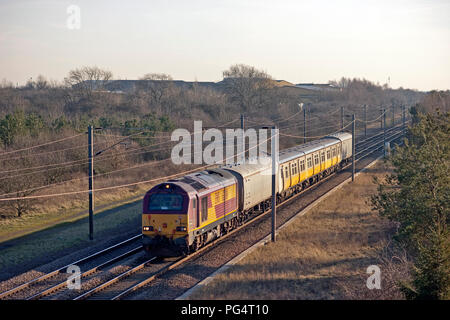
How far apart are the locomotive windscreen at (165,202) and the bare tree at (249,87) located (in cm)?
6149

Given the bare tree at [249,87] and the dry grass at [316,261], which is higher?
the bare tree at [249,87]

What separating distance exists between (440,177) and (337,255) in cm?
541

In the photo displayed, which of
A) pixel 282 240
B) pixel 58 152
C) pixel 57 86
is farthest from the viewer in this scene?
pixel 57 86

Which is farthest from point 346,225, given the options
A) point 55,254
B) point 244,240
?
point 55,254

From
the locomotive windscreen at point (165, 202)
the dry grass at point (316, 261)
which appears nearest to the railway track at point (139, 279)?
the dry grass at point (316, 261)

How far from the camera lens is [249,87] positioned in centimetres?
7906

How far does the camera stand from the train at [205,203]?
17.3m

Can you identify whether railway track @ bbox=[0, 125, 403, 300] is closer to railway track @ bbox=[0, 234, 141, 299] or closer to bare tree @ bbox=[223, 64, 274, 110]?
railway track @ bbox=[0, 234, 141, 299]

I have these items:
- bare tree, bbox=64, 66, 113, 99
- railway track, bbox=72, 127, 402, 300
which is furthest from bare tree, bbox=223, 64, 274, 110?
railway track, bbox=72, 127, 402, 300

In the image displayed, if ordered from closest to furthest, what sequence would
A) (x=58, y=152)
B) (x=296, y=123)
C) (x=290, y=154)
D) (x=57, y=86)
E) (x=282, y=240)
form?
(x=282, y=240)
(x=290, y=154)
(x=58, y=152)
(x=296, y=123)
(x=57, y=86)

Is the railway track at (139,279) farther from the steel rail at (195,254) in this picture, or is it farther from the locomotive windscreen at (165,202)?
the locomotive windscreen at (165,202)

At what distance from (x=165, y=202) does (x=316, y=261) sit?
21.8ft
